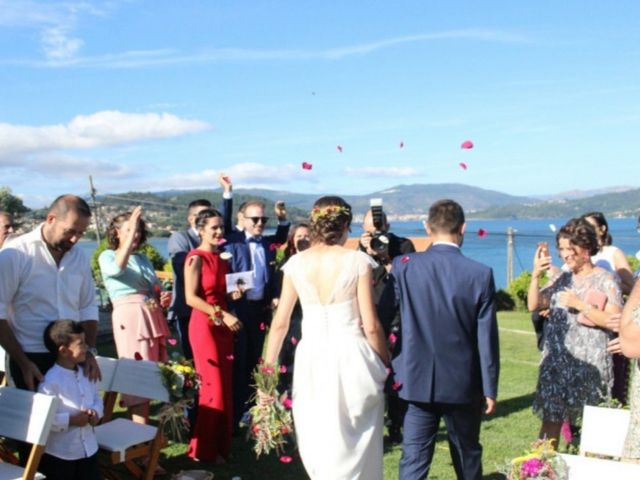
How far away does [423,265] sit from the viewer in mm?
4426

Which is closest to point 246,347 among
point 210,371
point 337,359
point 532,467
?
point 210,371

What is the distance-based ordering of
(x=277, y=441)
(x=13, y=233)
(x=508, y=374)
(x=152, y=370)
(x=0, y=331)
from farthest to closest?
(x=508, y=374) → (x=13, y=233) → (x=152, y=370) → (x=277, y=441) → (x=0, y=331)

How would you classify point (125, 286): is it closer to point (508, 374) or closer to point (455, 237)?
point (455, 237)

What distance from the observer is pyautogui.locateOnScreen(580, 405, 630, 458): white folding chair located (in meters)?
4.08

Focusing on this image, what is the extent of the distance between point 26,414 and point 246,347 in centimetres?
310

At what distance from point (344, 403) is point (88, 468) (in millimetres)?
1687

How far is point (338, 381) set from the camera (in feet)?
14.8

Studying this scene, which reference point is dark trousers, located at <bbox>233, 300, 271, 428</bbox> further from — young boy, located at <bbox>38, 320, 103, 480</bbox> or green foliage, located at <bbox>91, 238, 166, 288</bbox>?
green foliage, located at <bbox>91, 238, 166, 288</bbox>

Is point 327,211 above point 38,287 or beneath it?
above

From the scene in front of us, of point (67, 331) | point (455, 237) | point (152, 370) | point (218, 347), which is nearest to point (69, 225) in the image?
point (67, 331)

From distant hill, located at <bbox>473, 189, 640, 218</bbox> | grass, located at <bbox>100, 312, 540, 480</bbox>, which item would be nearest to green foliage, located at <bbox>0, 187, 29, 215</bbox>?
grass, located at <bbox>100, 312, 540, 480</bbox>

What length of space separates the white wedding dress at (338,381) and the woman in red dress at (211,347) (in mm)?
1475

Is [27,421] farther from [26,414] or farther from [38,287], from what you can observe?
[38,287]

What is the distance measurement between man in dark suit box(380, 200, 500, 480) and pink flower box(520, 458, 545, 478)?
101cm
